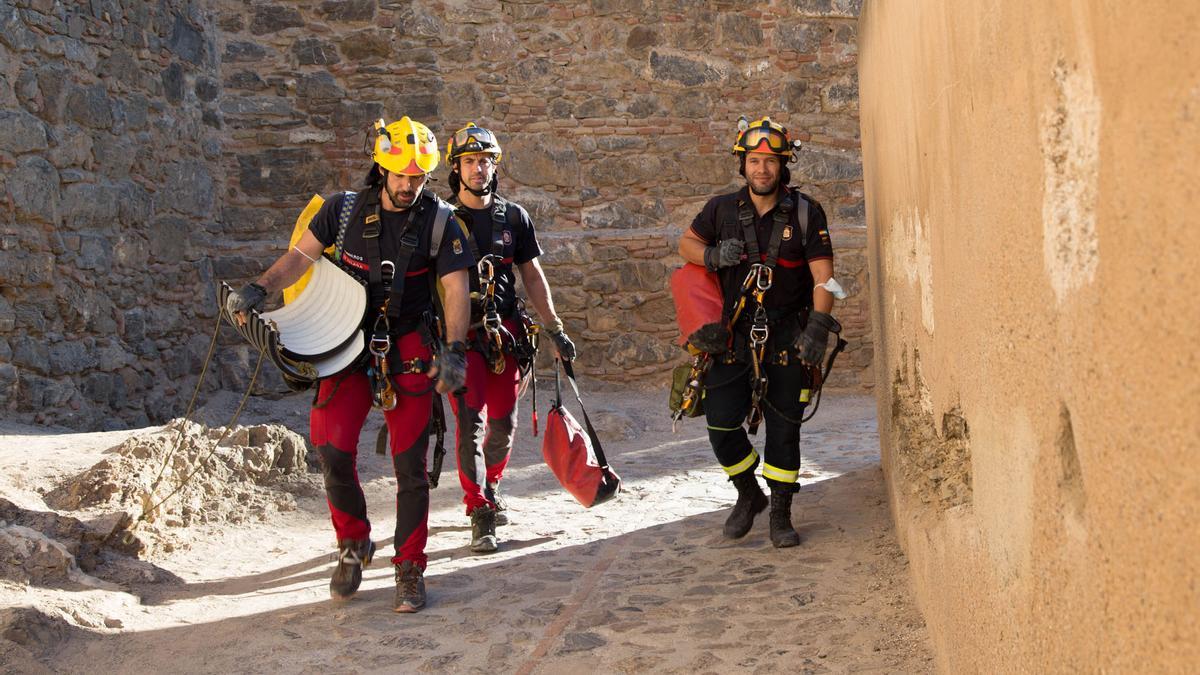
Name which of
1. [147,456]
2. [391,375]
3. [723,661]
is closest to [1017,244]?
[723,661]

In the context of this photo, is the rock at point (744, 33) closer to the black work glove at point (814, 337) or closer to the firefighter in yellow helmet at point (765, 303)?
the firefighter in yellow helmet at point (765, 303)

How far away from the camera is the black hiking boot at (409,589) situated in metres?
5.10

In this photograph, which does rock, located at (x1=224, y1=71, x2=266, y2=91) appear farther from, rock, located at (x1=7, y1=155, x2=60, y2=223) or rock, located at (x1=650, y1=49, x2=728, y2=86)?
rock, located at (x1=650, y1=49, x2=728, y2=86)

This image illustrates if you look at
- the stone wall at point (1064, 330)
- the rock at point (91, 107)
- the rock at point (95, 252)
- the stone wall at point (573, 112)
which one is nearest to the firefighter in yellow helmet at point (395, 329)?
the stone wall at point (1064, 330)

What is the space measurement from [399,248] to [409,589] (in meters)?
1.39

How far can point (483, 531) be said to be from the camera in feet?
20.2

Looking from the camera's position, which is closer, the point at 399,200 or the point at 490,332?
the point at 399,200

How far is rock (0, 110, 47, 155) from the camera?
7906mm

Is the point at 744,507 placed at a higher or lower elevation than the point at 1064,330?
lower

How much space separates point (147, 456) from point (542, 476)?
2610 millimetres

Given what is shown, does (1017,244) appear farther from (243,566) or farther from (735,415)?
(243,566)

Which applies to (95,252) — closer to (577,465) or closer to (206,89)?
(206,89)

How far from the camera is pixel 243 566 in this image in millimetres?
→ 6031

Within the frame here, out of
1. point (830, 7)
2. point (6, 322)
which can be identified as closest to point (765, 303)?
point (6, 322)
